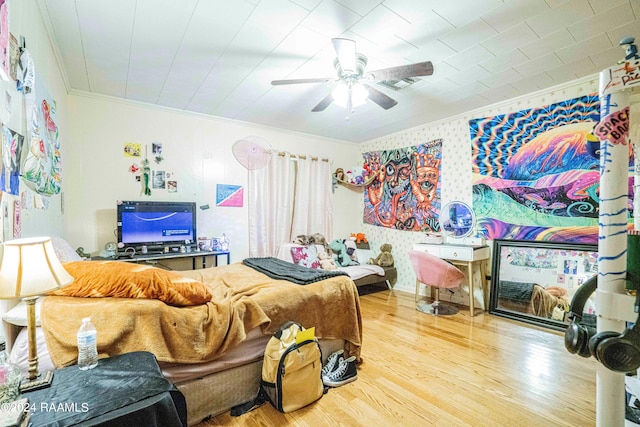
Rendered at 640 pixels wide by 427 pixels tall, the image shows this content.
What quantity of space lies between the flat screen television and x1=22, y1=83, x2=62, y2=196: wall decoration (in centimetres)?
81

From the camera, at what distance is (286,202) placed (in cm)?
436

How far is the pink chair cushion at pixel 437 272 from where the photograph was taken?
3.24 metres

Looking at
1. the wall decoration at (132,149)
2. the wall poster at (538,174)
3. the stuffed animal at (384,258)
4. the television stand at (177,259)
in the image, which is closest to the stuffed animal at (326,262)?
the stuffed animal at (384,258)

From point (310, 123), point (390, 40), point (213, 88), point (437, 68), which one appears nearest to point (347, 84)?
point (390, 40)

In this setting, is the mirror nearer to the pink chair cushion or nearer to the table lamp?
the pink chair cushion

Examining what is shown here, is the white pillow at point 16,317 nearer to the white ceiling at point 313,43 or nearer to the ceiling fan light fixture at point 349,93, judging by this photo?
the white ceiling at point 313,43

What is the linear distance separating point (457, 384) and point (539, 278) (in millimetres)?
1895

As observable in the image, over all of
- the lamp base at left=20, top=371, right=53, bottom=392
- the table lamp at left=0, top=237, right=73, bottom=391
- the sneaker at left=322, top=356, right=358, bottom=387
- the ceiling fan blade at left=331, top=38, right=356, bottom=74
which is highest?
the ceiling fan blade at left=331, top=38, right=356, bottom=74

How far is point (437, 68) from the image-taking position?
2.52 metres

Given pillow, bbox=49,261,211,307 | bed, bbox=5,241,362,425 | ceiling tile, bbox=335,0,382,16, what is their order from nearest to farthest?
bed, bbox=5,241,362,425 → pillow, bbox=49,261,211,307 → ceiling tile, bbox=335,0,382,16

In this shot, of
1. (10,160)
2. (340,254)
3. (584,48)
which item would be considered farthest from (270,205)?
(584,48)

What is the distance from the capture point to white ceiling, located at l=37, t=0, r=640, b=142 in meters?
1.79

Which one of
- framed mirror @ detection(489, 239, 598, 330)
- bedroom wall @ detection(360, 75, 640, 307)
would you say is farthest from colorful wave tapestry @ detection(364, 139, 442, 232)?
framed mirror @ detection(489, 239, 598, 330)

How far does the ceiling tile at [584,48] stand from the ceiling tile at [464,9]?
990 mm
